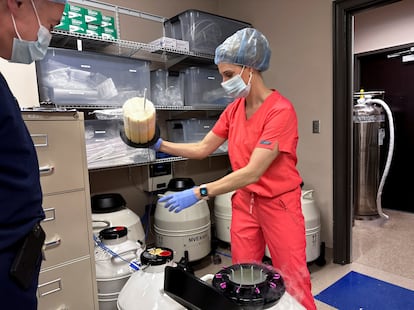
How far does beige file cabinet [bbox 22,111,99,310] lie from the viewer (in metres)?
1.26

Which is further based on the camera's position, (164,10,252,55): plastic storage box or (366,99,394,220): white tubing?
(366,99,394,220): white tubing

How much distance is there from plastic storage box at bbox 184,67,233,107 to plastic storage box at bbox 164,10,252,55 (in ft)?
0.55

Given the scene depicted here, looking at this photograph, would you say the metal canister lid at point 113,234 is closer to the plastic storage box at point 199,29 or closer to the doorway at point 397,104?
the plastic storage box at point 199,29

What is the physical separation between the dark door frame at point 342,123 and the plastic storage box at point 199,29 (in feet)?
2.96

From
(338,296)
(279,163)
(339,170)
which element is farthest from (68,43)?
(338,296)

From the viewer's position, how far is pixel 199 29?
249 cm

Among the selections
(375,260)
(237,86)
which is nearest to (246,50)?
(237,86)

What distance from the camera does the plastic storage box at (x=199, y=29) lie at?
245 centimetres

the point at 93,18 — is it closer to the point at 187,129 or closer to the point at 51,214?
the point at 187,129

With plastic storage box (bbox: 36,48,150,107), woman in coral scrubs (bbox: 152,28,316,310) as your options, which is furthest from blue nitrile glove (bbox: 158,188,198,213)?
plastic storage box (bbox: 36,48,150,107)

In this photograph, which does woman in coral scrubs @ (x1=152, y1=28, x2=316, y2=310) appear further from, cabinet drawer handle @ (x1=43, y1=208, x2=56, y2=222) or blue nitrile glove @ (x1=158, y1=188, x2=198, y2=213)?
cabinet drawer handle @ (x1=43, y1=208, x2=56, y2=222)

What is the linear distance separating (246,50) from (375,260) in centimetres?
211

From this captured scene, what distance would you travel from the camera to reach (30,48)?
835 millimetres

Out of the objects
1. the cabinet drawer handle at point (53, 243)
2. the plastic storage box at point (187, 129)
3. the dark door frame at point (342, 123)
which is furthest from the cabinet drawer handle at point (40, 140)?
the dark door frame at point (342, 123)
